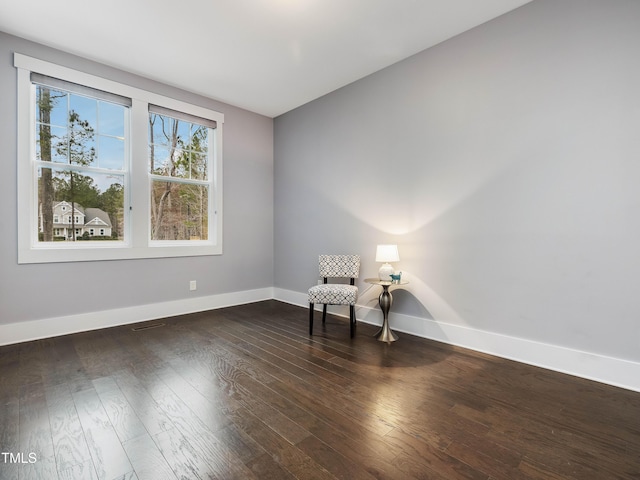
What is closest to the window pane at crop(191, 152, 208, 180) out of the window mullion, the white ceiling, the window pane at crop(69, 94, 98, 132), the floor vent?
the window mullion

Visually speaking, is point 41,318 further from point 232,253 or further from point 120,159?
point 232,253

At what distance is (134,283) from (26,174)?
1.45 meters

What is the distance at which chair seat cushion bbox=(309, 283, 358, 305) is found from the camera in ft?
10.1

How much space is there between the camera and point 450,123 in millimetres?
2900

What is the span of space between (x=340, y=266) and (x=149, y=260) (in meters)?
2.30

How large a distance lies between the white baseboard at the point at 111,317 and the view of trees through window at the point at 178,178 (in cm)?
86

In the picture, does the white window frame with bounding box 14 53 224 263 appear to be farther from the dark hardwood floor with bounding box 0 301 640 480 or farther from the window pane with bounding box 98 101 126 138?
the dark hardwood floor with bounding box 0 301 640 480

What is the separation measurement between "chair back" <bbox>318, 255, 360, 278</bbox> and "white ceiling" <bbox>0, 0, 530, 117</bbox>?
2137mm

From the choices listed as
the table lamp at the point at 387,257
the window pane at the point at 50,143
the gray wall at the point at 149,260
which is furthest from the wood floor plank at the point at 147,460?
the window pane at the point at 50,143

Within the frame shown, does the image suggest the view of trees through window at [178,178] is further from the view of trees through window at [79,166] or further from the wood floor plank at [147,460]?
the wood floor plank at [147,460]

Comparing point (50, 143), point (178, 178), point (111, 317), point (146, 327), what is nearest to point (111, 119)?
point (50, 143)

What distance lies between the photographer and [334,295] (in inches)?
122

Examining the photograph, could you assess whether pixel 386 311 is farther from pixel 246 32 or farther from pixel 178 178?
pixel 178 178

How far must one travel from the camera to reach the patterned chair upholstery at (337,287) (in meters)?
3.09
